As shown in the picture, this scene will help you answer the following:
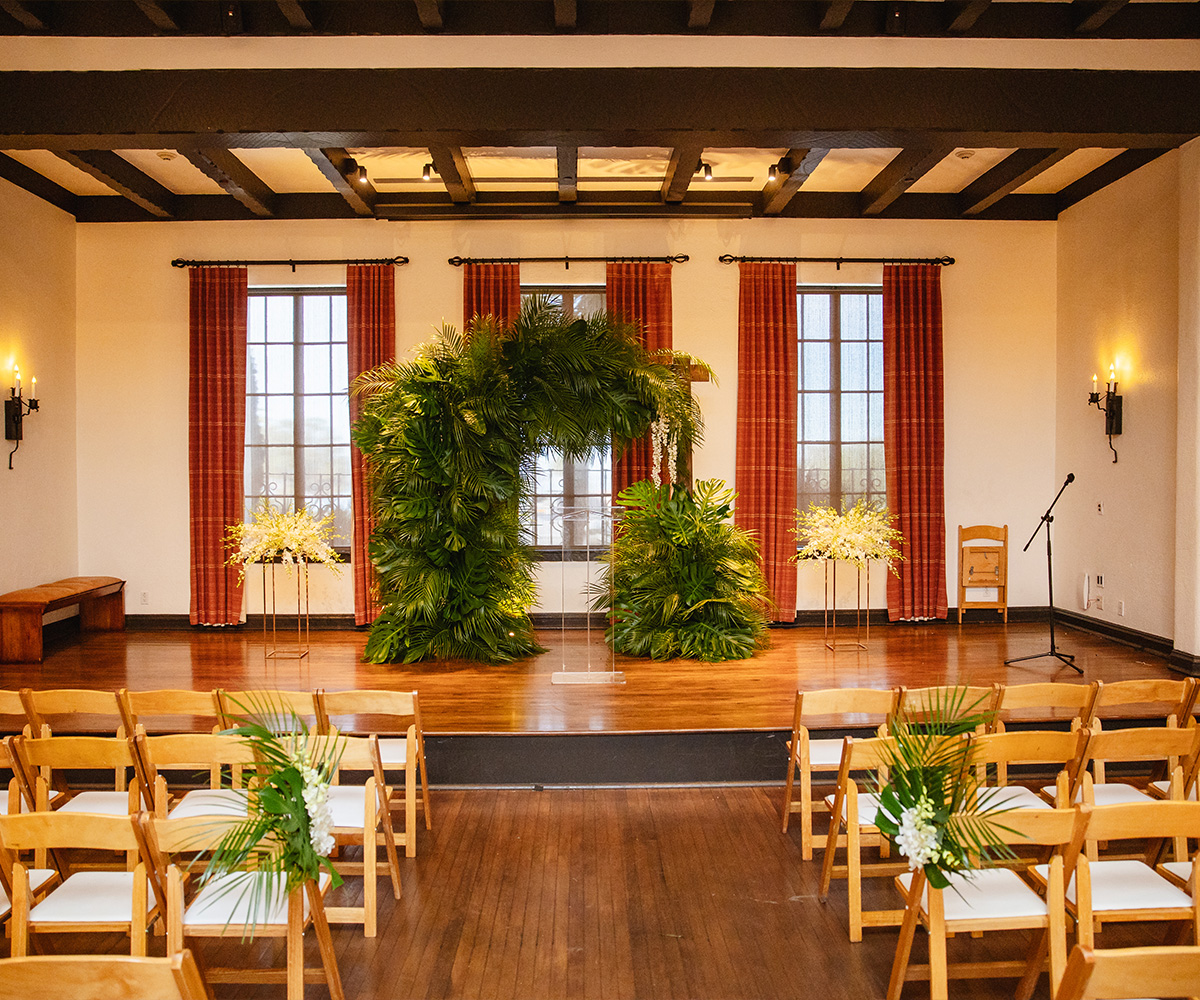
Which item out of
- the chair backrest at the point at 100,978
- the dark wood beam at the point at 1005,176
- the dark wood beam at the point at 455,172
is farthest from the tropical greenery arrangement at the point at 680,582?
the chair backrest at the point at 100,978

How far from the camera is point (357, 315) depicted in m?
8.71

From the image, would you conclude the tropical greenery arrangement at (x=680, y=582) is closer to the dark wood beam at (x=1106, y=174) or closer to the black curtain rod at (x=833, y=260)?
the black curtain rod at (x=833, y=260)

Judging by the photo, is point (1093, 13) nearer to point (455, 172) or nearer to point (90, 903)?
point (455, 172)

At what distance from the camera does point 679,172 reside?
7.41m

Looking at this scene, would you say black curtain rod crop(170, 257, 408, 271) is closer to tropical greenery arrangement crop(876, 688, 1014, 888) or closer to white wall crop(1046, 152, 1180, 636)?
white wall crop(1046, 152, 1180, 636)

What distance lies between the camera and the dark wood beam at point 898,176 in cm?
683

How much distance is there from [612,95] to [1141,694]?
176 inches

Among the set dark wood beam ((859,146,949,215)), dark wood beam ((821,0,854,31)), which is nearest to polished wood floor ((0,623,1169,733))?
dark wood beam ((859,146,949,215))

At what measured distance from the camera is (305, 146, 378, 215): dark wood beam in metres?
6.90

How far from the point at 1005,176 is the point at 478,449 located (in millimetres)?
5087

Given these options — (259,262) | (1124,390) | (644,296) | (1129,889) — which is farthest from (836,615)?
(259,262)

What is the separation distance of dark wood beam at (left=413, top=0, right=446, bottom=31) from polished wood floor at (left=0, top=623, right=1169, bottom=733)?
4222mm

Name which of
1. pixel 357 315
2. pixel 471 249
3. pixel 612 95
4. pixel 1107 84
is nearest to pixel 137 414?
pixel 357 315

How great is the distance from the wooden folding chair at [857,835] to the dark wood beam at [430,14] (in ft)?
15.3
